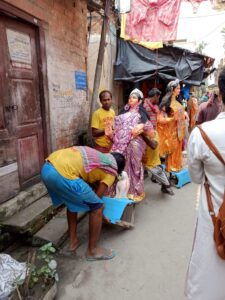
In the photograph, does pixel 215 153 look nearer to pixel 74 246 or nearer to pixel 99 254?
pixel 99 254

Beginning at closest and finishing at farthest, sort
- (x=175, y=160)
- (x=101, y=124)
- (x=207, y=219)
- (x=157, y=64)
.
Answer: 1. (x=207, y=219)
2. (x=101, y=124)
3. (x=175, y=160)
4. (x=157, y=64)

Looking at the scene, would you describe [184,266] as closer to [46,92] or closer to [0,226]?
[0,226]

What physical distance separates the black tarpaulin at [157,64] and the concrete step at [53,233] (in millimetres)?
4512

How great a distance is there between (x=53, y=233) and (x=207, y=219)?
80.6 inches

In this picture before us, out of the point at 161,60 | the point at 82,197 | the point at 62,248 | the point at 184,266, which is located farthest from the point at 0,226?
the point at 161,60

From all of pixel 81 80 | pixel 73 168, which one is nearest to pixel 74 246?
pixel 73 168

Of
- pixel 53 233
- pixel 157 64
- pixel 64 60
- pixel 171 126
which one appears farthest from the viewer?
pixel 157 64

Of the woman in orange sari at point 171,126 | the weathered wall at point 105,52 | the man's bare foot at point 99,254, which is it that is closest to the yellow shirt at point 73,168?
the man's bare foot at point 99,254

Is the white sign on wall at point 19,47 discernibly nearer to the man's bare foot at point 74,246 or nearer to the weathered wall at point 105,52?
the man's bare foot at point 74,246

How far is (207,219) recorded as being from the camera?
147 cm

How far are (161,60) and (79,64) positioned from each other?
2770 millimetres

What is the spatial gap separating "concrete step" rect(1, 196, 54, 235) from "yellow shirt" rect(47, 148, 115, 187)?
2.84ft

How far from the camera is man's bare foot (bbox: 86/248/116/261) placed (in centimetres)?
271

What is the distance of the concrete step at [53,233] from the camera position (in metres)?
2.86
